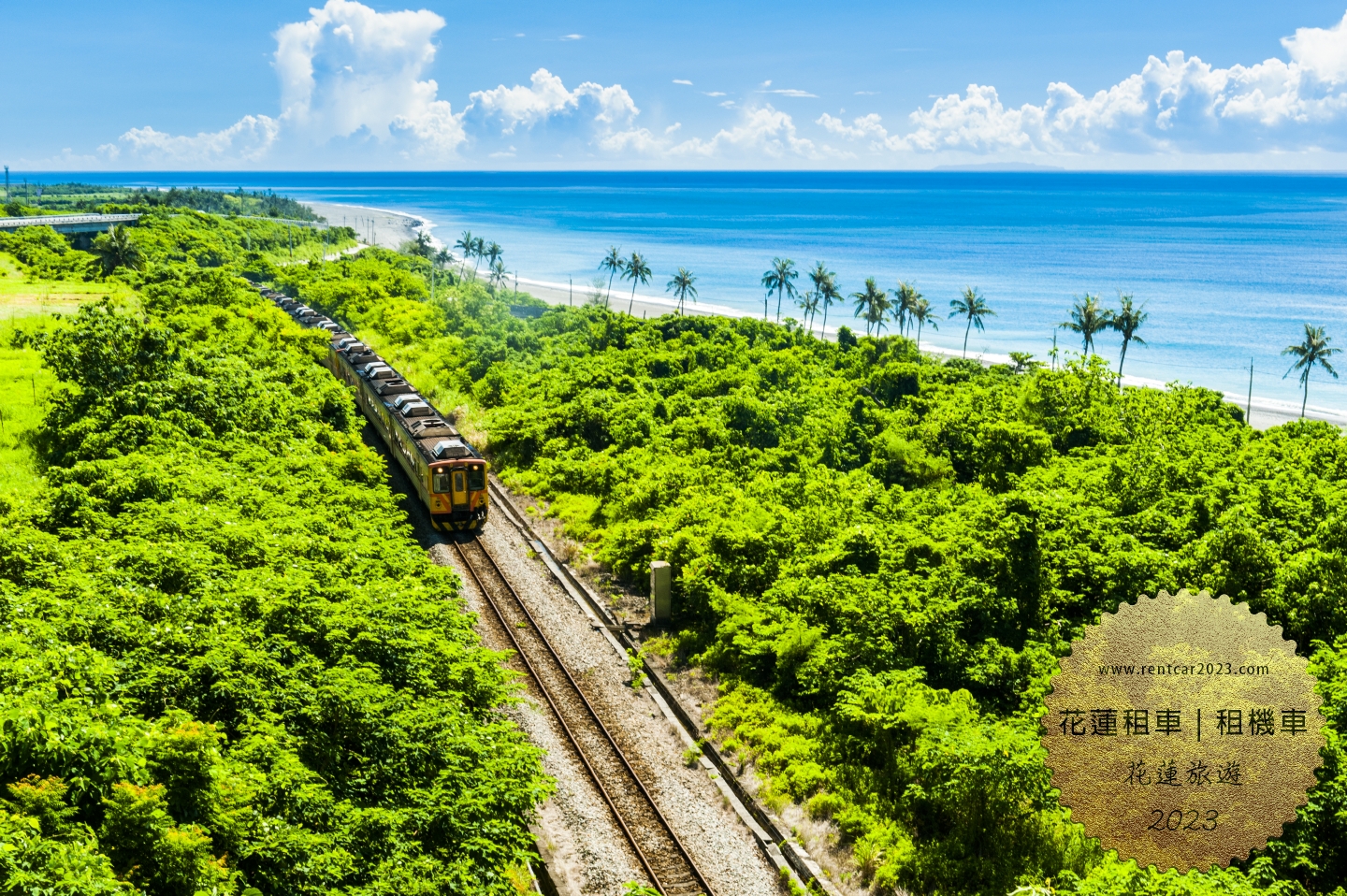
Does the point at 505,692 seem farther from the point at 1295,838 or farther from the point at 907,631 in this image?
the point at 1295,838

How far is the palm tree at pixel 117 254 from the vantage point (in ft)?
261

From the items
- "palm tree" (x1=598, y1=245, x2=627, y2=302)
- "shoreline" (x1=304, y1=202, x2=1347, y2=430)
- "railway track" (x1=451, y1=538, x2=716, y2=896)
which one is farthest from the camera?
"palm tree" (x1=598, y1=245, x2=627, y2=302)

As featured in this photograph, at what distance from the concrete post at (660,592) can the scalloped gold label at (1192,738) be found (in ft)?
42.3

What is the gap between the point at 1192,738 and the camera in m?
15.8

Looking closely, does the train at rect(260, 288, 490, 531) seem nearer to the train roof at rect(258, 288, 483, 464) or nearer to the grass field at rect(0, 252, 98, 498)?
the train roof at rect(258, 288, 483, 464)

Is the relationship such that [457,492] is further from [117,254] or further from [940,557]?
[117,254]

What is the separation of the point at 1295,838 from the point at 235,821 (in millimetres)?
16754

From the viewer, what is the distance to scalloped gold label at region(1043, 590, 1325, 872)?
615 inches

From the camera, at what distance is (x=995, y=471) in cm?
3231

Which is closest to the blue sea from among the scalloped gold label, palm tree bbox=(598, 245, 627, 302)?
palm tree bbox=(598, 245, 627, 302)

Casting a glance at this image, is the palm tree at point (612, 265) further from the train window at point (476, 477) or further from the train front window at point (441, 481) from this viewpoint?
the train front window at point (441, 481)

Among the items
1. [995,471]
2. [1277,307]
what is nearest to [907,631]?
[995,471]

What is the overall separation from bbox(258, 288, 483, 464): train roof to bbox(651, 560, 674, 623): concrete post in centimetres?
909

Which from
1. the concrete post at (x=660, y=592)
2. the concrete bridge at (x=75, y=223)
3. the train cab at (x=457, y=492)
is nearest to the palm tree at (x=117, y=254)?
the concrete bridge at (x=75, y=223)
